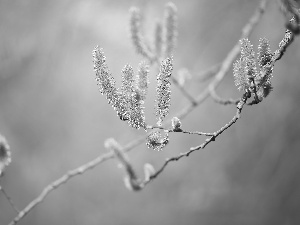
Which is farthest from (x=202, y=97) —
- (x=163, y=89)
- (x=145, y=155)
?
(x=145, y=155)

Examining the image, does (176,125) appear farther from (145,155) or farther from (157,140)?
(145,155)

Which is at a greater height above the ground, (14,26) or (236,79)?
(14,26)

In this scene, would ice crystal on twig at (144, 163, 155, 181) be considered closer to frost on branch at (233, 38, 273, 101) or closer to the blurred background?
frost on branch at (233, 38, 273, 101)

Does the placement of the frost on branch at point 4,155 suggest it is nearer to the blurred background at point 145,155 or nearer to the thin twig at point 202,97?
the thin twig at point 202,97

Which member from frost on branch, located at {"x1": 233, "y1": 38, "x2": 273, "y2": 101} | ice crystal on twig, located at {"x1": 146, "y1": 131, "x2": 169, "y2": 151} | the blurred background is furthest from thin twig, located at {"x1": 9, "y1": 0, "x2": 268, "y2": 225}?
the blurred background

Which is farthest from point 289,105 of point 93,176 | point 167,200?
point 93,176

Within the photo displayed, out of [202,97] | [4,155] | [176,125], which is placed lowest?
[202,97]

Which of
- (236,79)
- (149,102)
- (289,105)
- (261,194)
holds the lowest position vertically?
(236,79)

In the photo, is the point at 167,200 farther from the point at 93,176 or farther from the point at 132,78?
the point at 132,78
